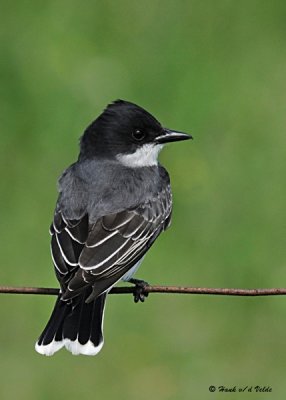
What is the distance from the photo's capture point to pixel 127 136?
1059cm

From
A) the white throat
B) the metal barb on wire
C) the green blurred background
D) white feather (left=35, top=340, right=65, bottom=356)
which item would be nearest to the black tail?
white feather (left=35, top=340, right=65, bottom=356)

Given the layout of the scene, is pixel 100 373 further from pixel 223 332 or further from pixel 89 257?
pixel 89 257

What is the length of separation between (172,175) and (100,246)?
14.2ft

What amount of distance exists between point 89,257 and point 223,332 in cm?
284

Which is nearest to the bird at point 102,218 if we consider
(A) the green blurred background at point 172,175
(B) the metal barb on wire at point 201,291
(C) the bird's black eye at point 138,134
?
(C) the bird's black eye at point 138,134

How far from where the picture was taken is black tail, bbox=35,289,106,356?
364 inches

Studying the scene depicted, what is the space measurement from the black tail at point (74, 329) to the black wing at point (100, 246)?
0.12 meters

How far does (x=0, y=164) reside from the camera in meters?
13.5

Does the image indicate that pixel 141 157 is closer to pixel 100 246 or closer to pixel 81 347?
pixel 100 246

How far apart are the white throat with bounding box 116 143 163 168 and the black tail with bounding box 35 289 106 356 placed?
4.59ft

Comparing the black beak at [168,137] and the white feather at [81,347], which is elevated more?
the black beak at [168,137]

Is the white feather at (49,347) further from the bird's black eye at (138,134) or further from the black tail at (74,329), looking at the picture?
the bird's black eye at (138,134)

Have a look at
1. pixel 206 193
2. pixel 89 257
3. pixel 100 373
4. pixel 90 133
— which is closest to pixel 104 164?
pixel 90 133

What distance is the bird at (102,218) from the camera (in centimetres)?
930
